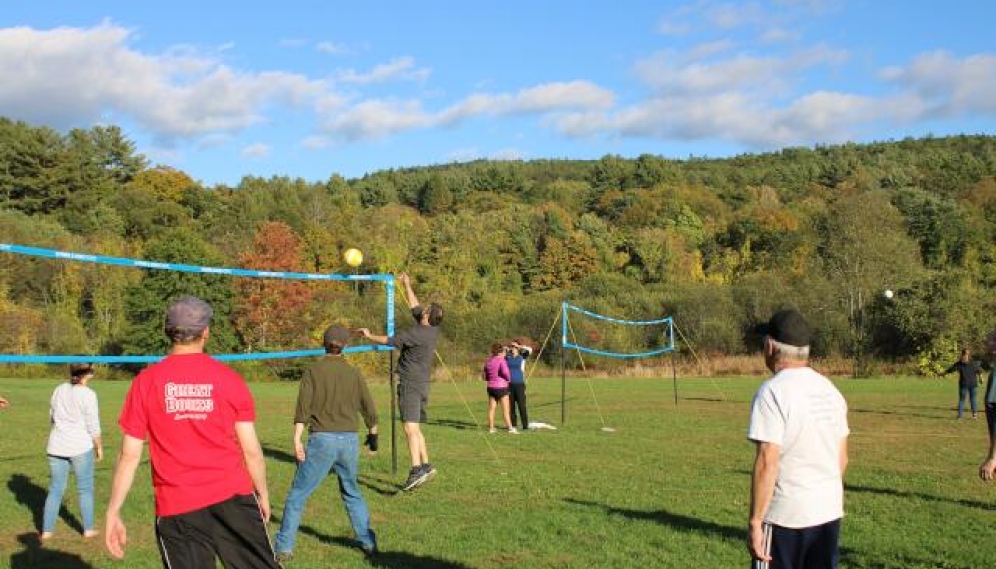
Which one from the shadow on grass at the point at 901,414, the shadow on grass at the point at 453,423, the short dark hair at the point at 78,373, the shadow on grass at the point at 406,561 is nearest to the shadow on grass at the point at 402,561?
the shadow on grass at the point at 406,561

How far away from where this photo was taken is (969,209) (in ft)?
253

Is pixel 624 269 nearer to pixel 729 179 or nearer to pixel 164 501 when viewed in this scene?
pixel 729 179

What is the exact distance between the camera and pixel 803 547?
4262 mm

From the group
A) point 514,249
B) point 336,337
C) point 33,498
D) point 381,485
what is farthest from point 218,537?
point 514,249

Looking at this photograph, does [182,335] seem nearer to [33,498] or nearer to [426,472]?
[426,472]

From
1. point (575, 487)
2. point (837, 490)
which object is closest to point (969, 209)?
point (575, 487)

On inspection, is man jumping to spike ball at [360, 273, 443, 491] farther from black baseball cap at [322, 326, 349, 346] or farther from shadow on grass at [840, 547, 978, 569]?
shadow on grass at [840, 547, 978, 569]

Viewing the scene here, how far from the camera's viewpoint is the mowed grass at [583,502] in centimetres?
770

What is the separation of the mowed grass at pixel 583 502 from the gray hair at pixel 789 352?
3.39m

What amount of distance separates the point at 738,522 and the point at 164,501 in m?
6.04

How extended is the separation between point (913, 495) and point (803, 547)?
7278 mm

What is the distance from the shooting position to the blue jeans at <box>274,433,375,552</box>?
7.38 m

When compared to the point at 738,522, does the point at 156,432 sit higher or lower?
higher

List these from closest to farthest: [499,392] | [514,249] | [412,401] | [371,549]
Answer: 1. [371,549]
2. [412,401]
3. [499,392]
4. [514,249]
